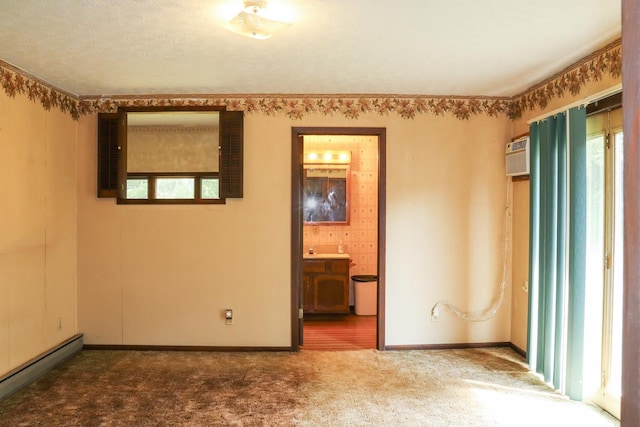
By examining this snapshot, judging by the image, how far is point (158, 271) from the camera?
427cm

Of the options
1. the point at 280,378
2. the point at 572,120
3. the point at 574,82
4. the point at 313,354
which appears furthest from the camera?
the point at 313,354

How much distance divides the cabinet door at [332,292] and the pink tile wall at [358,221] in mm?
580

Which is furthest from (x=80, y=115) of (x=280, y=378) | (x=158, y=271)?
(x=280, y=378)

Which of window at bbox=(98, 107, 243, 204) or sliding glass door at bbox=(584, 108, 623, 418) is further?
window at bbox=(98, 107, 243, 204)

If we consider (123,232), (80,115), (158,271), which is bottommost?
(158,271)

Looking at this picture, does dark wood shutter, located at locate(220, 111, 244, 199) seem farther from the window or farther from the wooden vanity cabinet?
the wooden vanity cabinet

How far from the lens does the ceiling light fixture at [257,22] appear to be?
2.38m

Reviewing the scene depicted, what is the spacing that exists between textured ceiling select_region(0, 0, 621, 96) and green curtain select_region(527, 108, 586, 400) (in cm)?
57

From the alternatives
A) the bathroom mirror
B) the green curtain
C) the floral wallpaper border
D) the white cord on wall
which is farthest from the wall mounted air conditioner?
the bathroom mirror

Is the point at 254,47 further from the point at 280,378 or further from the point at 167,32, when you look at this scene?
the point at 280,378

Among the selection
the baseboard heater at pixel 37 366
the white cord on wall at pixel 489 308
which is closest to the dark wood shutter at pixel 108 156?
the baseboard heater at pixel 37 366

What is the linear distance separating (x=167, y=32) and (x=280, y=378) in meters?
2.61

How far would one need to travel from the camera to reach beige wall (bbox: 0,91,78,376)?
331cm

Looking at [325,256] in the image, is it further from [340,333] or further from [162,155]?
[162,155]
